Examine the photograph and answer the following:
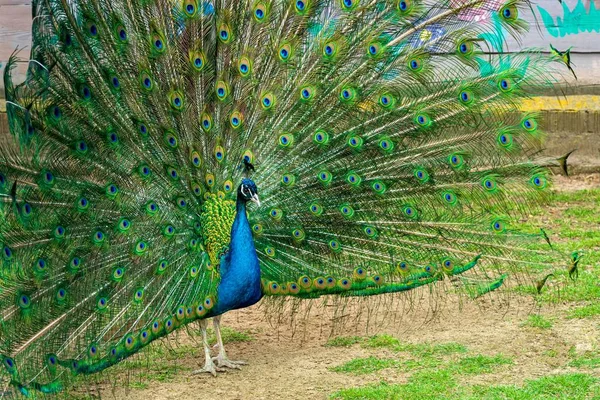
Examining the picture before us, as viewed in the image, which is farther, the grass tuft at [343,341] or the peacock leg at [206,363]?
the grass tuft at [343,341]

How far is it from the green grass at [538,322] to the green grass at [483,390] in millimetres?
698

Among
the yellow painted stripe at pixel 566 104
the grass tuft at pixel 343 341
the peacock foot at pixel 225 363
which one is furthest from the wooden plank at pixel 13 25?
the grass tuft at pixel 343 341

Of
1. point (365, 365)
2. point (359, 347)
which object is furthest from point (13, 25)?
point (365, 365)

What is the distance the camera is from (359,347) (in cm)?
541

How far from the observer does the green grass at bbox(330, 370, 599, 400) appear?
456 cm

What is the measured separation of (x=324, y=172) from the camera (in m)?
5.05

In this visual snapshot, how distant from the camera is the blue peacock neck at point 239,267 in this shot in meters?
4.77

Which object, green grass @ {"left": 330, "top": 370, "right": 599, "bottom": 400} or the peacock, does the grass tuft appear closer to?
the peacock

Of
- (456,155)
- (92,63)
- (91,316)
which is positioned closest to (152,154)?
(92,63)

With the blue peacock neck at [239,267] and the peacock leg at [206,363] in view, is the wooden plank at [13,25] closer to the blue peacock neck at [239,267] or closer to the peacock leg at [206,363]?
the peacock leg at [206,363]

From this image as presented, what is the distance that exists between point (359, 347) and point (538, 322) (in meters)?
1.03

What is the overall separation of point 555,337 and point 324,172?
61.6 inches

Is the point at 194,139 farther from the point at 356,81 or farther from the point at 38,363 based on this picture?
the point at 38,363

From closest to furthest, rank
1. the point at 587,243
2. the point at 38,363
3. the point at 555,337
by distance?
the point at 38,363, the point at 555,337, the point at 587,243
